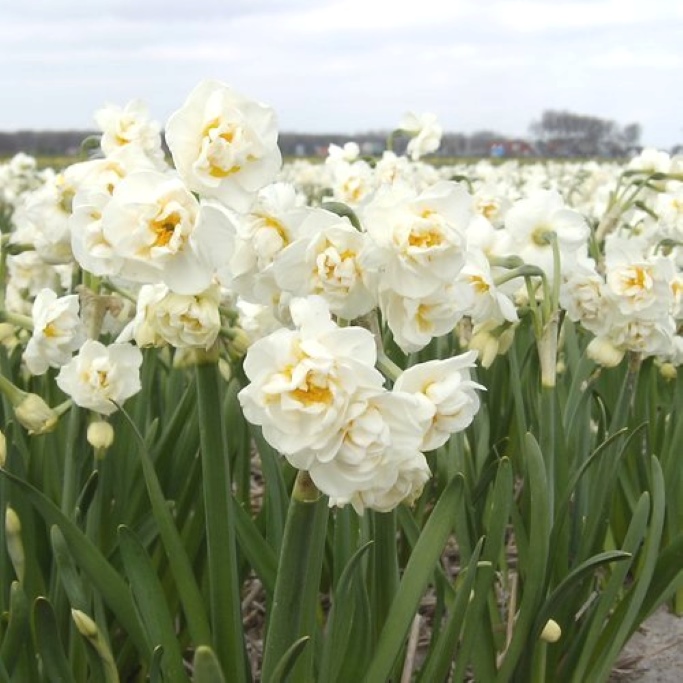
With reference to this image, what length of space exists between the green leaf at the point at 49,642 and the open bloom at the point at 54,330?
538mm

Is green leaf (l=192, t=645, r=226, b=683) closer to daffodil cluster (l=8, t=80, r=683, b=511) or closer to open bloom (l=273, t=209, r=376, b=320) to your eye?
daffodil cluster (l=8, t=80, r=683, b=511)

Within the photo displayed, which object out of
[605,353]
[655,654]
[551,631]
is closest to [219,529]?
[551,631]

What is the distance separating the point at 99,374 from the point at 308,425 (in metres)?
0.88

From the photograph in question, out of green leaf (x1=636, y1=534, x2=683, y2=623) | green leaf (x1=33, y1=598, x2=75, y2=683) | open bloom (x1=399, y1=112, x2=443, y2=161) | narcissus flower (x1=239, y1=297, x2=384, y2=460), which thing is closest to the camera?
narcissus flower (x1=239, y1=297, x2=384, y2=460)

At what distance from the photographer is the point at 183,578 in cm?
154

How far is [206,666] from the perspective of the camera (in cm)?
117

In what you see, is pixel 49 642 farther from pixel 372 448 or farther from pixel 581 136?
pixel 581 136

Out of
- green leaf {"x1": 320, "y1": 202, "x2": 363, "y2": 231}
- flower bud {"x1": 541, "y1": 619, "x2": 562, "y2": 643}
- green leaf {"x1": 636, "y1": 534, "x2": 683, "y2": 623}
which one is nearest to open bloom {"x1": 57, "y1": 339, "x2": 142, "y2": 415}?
green leaf {"x1": 320, "y1": 202, "x2": 363, "y2": 231}

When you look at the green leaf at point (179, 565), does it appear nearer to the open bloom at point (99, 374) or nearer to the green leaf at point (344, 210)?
the open bloom at point (99, 374)

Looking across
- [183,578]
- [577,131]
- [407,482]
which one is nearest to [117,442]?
[183,578]

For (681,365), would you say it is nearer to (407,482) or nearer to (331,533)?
(331,533)

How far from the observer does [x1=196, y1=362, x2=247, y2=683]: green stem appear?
4.19 feet

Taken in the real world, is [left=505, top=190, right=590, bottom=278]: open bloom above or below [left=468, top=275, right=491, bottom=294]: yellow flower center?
above

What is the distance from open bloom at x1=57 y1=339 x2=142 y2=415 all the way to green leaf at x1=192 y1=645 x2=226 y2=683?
699mm
